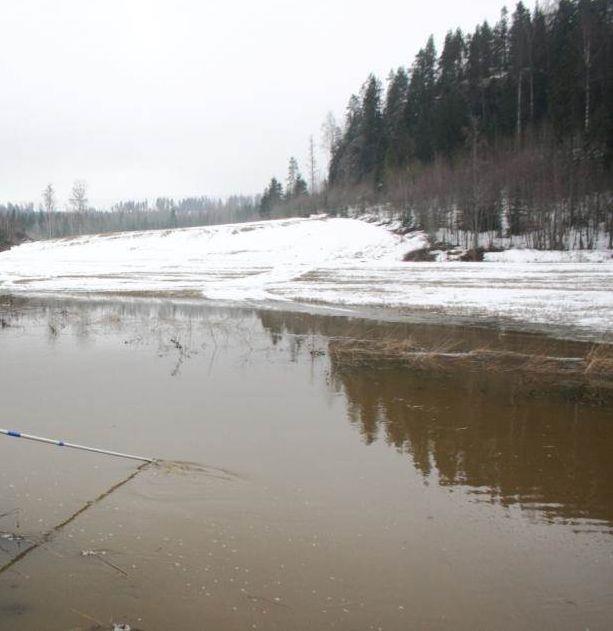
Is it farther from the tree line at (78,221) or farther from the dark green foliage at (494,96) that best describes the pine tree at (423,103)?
the tree line at (78,221)

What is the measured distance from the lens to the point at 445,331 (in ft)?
53.6

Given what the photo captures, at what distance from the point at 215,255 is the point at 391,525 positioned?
159 feet

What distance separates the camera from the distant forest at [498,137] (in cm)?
3990

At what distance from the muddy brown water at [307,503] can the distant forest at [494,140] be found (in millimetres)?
34985

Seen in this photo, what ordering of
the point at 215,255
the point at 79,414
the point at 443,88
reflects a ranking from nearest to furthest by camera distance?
1. the point at 79,414
2. the point at 215,255
3. the point at 443,88

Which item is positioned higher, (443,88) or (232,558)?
(443,88)

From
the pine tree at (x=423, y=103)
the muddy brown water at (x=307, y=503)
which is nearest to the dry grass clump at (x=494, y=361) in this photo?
the muddy brown water at (x=307, y=503)

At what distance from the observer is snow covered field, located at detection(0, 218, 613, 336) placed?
69.1ft

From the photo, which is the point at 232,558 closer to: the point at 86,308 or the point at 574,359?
the point at 574,359

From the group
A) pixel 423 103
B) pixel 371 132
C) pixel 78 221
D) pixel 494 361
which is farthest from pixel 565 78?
pixel 78 221

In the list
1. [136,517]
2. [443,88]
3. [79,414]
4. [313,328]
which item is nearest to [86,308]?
[313,328]

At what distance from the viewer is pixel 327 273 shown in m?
35.6

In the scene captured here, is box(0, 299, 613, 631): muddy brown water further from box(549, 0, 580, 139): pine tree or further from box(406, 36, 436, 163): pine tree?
box(406, 36, 436, 163): pine tree

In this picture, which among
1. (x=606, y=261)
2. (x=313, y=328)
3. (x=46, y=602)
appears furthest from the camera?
(x=606, y=261)
